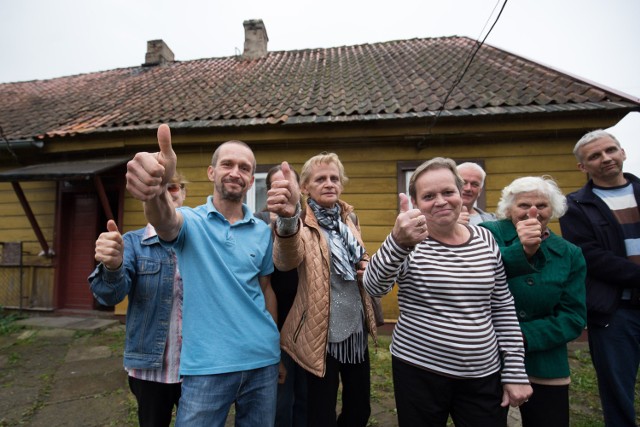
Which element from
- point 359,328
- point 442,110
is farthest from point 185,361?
point 442,110

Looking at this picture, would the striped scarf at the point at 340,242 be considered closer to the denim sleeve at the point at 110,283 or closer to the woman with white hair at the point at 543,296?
the woman with white hair at the point at 543,296

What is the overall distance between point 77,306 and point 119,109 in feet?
12.7

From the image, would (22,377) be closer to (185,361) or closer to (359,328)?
(185,361)

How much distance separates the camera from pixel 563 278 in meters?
1.53

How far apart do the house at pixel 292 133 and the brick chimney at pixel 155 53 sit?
2252mm

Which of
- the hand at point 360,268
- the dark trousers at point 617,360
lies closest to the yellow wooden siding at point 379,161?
the dark trousers at point 617,360

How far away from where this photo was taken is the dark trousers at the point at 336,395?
169 centimetres

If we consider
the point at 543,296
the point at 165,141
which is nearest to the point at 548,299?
the point at 543,296

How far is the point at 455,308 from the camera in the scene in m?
1.42

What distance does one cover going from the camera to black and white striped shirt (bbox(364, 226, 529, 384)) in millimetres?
1400

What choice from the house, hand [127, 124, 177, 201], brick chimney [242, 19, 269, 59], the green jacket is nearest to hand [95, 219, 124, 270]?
hand [127, 124, 177, 201]

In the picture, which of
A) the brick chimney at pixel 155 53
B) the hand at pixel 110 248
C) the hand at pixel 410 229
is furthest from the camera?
the brick chimney at pixel 155 53

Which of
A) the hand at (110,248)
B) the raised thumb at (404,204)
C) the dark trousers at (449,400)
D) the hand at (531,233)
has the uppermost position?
the raised thumb at (404,204)

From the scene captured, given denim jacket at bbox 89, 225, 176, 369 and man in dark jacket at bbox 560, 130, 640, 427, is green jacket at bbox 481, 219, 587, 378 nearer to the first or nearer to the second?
man in dark jacket at bbox 560, 130, 640, 427
